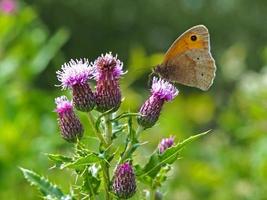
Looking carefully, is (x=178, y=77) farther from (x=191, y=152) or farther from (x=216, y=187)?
(x=191, y=152)

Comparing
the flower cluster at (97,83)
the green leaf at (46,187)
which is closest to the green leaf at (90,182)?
the green leaf at (46,187)

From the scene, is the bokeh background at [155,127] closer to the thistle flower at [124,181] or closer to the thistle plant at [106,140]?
the thistle plant at [106,140]

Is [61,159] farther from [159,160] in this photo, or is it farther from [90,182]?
[159,160]

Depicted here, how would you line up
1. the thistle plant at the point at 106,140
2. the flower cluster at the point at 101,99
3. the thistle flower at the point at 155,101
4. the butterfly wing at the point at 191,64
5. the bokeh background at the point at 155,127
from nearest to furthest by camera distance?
the thistle plant at the point at 106,140
the flower cluster at the point at 101,99
the thistle flower at the point at 155,101
the butterfly wing at the point at 191,64
the bokeh background at the point at 155,127

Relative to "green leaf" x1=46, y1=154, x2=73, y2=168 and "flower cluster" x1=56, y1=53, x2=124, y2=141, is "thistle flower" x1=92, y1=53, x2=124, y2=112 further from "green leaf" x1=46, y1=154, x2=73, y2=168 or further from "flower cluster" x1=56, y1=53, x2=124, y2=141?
"green leaf" x1=46, y1=154, x2=73, y2=168

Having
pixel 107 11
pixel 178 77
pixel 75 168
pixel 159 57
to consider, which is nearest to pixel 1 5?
pixel 159 57

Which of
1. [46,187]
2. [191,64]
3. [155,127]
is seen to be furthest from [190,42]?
[155,127]
